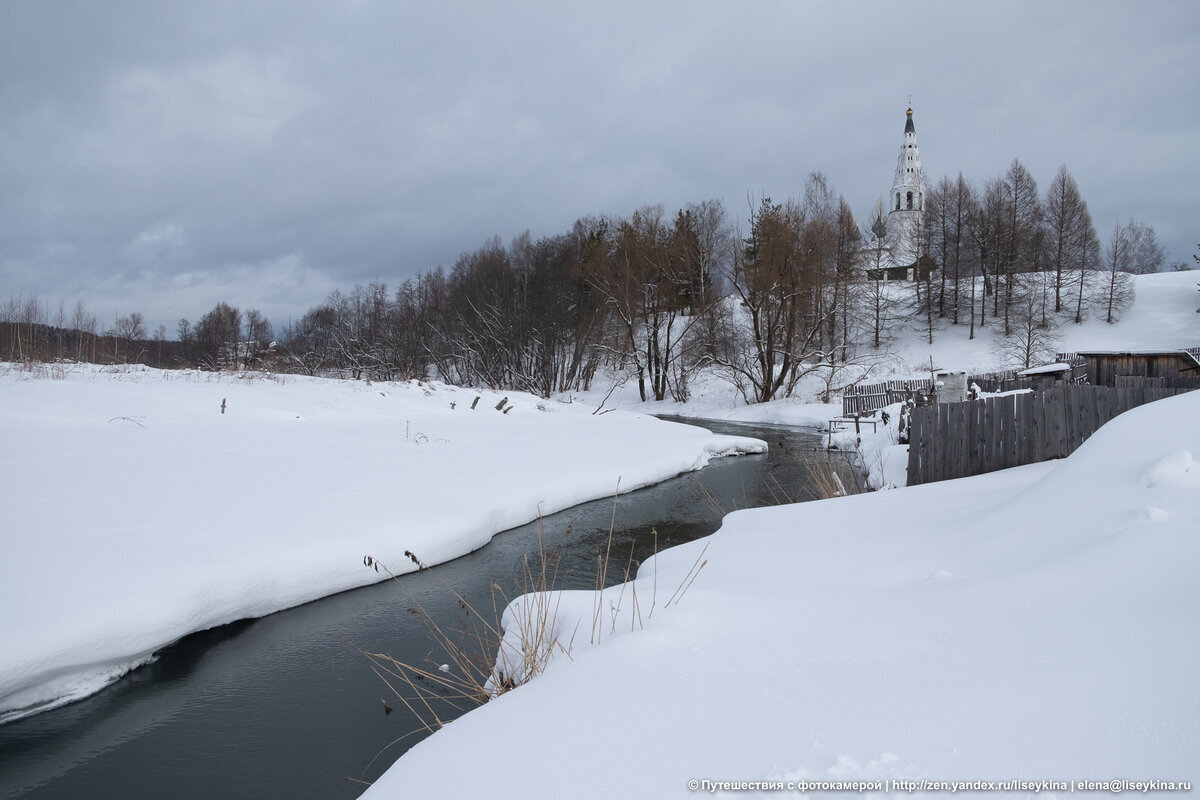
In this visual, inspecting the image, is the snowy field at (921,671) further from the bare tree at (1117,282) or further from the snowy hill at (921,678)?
the bare tree at (1117,282)

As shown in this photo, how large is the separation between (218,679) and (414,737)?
1.94 meters

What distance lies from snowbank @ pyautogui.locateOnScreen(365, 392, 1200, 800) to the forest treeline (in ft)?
86.6

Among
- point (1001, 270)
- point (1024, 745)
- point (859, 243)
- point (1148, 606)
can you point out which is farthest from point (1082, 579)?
point (1001, 270)

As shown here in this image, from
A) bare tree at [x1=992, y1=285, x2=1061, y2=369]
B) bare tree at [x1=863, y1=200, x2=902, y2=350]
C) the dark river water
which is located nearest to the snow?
the dark river water

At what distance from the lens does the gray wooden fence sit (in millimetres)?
7652

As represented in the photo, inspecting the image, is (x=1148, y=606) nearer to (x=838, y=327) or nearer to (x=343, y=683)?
(x=343, y=683)

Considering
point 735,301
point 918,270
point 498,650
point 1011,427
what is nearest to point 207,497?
point 498,650

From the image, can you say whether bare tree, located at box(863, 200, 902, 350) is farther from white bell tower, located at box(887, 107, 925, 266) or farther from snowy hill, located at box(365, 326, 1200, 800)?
snowy hill, located at box(365, 326, 1200, 800)

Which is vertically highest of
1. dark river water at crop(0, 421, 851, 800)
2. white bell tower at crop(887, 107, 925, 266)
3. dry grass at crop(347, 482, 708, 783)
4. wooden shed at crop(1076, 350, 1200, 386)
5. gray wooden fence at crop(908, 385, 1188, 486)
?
white bell tower at crop(887, 107, 925, 266)

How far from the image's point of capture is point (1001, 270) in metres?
39.0

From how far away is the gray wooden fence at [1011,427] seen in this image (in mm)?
7652

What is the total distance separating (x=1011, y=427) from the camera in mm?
7875

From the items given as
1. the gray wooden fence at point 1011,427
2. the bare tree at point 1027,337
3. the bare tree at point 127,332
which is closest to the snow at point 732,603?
the gray wooden fence at point 1011,427

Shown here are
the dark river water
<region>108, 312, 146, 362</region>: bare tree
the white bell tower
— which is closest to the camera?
the dark river water
